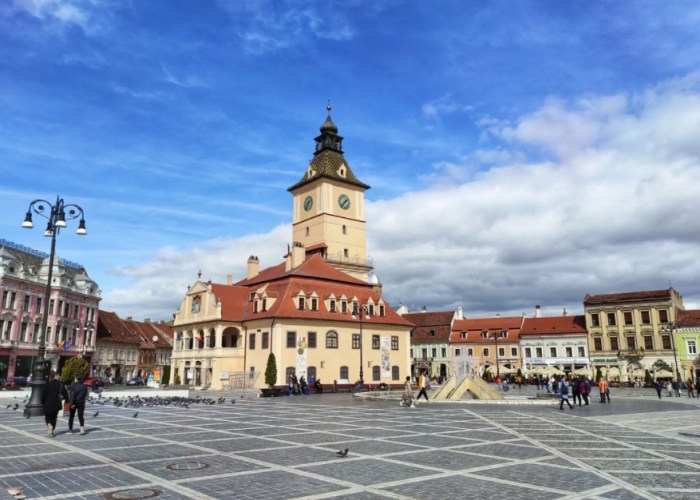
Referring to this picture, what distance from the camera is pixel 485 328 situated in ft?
265

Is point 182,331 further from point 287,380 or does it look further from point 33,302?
point 33,302

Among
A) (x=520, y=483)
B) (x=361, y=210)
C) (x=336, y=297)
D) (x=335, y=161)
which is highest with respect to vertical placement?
(x=335, y=161)

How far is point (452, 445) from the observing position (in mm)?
14047

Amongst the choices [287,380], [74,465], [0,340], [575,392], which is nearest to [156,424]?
[74,465]

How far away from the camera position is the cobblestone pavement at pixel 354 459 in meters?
8.92

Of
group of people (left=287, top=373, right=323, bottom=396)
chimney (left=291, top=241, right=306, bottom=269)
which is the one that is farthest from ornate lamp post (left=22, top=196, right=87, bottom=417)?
chimney (left=291, top=241, right=306, bottom=269)

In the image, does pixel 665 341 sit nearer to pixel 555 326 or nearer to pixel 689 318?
pixel 689 318

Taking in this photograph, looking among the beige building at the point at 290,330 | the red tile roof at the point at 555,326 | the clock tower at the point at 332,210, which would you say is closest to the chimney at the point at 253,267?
the beige building at the point at 290,330

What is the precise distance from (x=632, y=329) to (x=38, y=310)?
233 ft

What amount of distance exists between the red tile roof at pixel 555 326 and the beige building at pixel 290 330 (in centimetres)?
2686

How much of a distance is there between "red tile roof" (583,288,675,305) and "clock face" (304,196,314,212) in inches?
1496

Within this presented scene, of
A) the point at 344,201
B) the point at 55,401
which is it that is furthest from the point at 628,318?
the point at 55,401

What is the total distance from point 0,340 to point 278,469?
5807cm

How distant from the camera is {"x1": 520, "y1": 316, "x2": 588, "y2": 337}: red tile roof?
7294 cm
